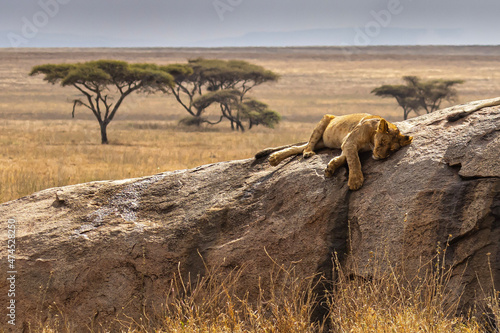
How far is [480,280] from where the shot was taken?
15.5ft

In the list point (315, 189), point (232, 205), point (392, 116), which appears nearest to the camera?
point (315, 189)

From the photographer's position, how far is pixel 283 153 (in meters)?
6.14

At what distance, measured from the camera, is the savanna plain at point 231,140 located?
4.37 metres

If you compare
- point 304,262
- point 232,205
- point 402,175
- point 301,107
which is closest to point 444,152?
point 402,175

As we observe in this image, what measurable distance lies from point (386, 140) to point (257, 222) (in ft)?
5.02

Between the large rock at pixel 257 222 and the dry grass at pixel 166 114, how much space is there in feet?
20.7

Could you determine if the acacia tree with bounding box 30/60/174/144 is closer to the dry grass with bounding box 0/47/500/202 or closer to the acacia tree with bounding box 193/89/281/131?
the dry grass with bounding box 0/47/500/202

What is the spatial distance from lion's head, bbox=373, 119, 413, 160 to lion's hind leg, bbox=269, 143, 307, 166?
1058mm

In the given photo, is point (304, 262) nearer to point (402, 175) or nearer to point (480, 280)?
point (402, 175)

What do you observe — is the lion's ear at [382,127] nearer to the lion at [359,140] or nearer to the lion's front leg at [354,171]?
the lion at [359,140]

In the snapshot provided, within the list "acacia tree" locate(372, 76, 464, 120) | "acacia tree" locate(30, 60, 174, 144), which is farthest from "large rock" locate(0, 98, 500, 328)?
"acacia tree" locate(372, 76, 464, 120)

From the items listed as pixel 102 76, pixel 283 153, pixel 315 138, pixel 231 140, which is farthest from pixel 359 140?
pixel 102 76

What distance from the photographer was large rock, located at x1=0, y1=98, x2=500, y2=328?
4.79 meters

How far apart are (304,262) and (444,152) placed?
1.68 m
